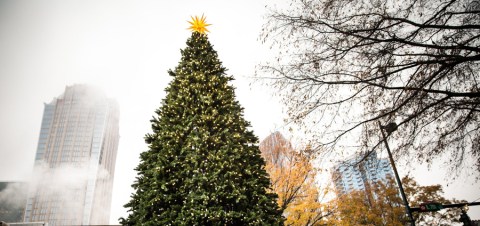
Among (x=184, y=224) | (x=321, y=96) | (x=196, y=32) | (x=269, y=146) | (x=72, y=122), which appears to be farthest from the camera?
(x=72, y=122)

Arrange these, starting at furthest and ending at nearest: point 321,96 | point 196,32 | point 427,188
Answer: point 427,188, point 196,32, point 321,96

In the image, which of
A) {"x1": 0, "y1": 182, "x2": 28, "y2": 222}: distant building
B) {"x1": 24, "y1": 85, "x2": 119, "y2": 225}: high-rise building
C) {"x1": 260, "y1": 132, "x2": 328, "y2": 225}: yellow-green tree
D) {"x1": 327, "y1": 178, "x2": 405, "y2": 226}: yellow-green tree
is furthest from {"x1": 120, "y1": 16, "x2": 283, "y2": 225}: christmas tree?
{"x1": 0, "y1": 182, "x2": 28, "y2": 222}: distant building

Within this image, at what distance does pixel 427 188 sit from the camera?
787 inches

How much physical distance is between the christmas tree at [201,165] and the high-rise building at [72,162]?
175226mm

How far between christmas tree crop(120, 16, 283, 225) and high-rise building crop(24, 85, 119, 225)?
175 meters

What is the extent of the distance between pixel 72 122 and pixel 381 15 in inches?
7552

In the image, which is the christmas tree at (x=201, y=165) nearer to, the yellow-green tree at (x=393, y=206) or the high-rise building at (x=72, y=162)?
the yellow-green tree at (x=393, y=206)

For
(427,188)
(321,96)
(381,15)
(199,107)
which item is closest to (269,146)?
(199,107)

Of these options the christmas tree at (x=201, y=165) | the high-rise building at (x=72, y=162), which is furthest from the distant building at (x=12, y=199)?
the christmas tree at (x=201, y=165)

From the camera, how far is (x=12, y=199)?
158250 mm

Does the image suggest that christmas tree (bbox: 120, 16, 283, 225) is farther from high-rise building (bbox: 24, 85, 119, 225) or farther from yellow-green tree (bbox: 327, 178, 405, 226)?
high-rise building (bbox: 24, 85, 119, 225)

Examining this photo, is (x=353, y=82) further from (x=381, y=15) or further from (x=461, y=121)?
(x=461, y=121)

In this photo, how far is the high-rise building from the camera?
469 ft

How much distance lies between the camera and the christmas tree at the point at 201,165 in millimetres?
6270
